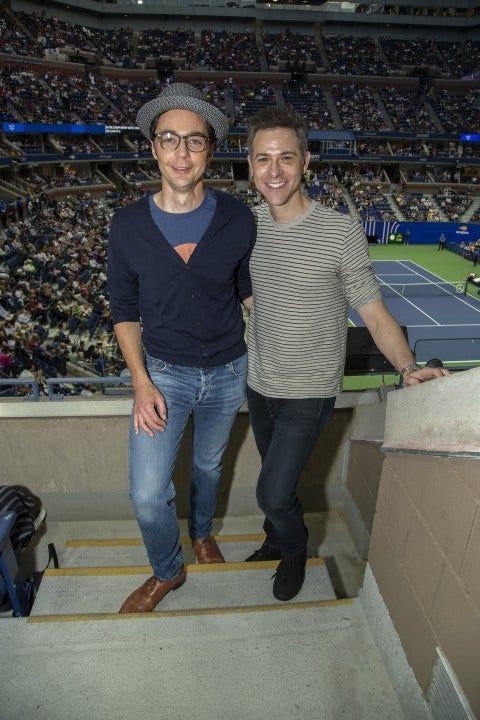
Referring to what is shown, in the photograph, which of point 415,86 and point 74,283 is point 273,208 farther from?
point 415,86

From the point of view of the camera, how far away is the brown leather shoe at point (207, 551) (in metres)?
2.97

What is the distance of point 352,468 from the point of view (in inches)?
165

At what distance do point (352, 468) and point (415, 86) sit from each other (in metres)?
50.0

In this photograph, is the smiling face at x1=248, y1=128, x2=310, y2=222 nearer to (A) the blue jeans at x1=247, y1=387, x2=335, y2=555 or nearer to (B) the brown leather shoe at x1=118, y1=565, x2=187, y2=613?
(A) the blue jeans at x1=247, y1=387, x2=335, y2=555

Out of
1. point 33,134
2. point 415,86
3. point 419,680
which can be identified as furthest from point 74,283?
point 415,86

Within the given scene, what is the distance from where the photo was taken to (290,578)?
2.65 m

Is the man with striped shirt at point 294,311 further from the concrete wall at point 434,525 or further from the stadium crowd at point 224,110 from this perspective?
the stadium crowd at point 224,110

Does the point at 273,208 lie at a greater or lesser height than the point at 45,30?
lesser

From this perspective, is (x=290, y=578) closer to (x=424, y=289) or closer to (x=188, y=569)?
(x=188, y=569)

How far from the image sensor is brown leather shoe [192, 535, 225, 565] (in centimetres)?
297

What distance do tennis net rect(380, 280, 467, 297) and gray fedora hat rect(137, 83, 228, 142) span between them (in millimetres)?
18568

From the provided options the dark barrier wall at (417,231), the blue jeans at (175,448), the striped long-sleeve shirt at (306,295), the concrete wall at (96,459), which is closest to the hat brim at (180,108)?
the striped long-sleeve shirt at (306,295)

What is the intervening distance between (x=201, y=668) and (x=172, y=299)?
1663 millimetres

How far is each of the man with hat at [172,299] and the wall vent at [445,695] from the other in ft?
4.23
